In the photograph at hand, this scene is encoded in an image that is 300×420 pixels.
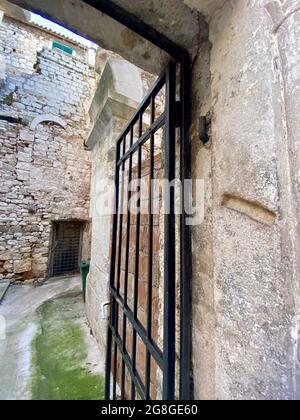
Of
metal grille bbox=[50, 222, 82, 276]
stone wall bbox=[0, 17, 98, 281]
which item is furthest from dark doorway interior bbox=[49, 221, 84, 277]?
stone wall bbox=[0, 17, 98, 281]

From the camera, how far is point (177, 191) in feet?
2.66

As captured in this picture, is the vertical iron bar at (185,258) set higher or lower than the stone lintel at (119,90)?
lower

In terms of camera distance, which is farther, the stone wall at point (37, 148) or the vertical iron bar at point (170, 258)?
the stone wall at point (37, 148)

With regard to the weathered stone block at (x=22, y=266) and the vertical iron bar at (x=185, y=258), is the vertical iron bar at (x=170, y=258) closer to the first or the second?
the vertical iron bar at (x=185, y=258)

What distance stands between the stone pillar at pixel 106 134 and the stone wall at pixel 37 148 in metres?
3.36

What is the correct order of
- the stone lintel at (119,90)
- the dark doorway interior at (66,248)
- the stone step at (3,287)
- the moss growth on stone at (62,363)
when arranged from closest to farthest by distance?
the moss growth on stone at (62,363) → the stone lintel at (119,90) → the stone step at (3,287) → the dark doorway interior at (66,248)

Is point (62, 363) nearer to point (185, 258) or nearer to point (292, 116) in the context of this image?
point (185, 258)

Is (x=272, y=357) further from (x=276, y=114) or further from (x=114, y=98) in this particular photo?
(x=114, y=98)

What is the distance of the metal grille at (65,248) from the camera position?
5.64m

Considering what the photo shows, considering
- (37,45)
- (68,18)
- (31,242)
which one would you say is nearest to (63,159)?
(31,242)

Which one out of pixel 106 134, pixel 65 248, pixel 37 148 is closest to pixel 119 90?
pixel 106 134

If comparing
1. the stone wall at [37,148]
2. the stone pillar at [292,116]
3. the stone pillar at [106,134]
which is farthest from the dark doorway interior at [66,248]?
the stone pillar at [292,116]

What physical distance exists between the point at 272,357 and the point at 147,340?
1.95 feet

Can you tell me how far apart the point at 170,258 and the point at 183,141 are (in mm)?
443
